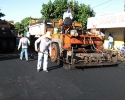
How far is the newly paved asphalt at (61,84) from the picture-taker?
5053 millimetres

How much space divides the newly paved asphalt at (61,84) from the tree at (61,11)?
52.4ft

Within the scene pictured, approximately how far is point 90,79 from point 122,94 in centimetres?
163

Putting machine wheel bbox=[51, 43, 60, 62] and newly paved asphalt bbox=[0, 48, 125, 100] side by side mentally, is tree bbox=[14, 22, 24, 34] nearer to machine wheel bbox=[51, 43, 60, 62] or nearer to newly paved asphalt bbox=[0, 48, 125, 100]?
machine wheel bbox=[51, 43, 60, 62]

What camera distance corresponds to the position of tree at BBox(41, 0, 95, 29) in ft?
Answer: 76.4

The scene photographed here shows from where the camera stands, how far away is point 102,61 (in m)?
9.07

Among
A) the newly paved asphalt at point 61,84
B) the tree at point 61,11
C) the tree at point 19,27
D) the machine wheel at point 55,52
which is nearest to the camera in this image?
the newly paved asphalt at point 61,84

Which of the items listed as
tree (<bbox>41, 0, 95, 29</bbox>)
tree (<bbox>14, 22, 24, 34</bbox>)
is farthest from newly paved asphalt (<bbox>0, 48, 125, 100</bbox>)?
tree (<bbox>14, 22, 24, 34</bbox>)

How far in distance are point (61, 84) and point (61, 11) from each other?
18244 millimetres

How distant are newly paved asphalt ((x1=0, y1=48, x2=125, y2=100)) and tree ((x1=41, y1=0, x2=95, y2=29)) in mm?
15986

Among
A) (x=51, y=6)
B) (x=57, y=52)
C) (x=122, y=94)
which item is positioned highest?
(x=51, y=6)

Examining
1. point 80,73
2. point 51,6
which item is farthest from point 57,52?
point 51,6

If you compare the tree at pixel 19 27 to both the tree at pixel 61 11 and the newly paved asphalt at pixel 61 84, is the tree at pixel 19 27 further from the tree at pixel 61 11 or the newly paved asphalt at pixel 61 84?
the newly paved asphalt at pixel 61 84

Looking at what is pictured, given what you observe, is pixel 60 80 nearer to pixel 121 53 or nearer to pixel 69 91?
pixel 69 91

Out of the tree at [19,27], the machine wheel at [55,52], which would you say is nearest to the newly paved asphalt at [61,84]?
the machine wheel at [55,52]
